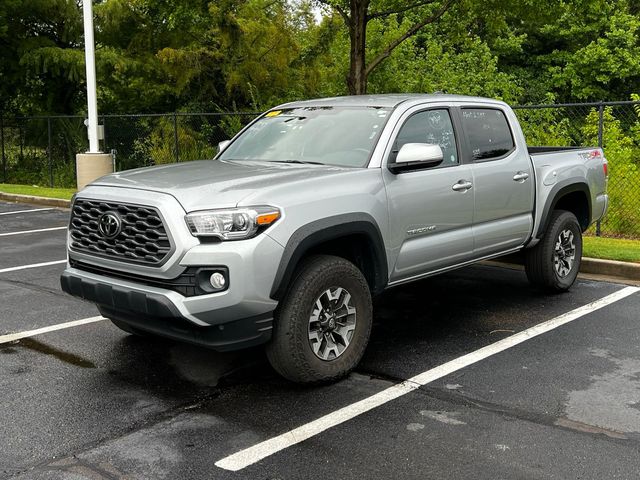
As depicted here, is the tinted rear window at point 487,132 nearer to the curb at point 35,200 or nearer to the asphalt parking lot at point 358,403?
the asphalt parking lot at point 358,403

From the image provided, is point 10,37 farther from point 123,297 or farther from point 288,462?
point 288,462

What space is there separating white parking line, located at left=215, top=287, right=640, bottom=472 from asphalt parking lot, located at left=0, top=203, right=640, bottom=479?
0.05 ft

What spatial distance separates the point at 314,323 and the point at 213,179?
1.17 m

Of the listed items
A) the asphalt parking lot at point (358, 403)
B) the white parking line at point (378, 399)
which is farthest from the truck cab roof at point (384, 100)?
the white parking line at point (378, 399)

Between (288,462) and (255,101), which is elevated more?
(255,101)

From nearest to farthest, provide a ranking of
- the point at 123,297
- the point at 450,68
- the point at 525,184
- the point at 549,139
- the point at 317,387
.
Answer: the point at 123,297
the point at 317,387
the point at 525,184
the point at 549,139
the point at 450,68

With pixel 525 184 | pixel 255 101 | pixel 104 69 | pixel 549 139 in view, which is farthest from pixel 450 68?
pixel 525 184

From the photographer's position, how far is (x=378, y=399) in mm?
4480

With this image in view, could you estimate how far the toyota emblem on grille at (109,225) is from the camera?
14.9 feet

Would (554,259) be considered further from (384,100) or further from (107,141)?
(107,141)

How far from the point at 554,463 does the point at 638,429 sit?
74 centimetres

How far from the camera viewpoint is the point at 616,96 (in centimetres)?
3684

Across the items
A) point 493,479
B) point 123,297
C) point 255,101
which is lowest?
point 493,479

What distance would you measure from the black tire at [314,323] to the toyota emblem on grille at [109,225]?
1139mm
